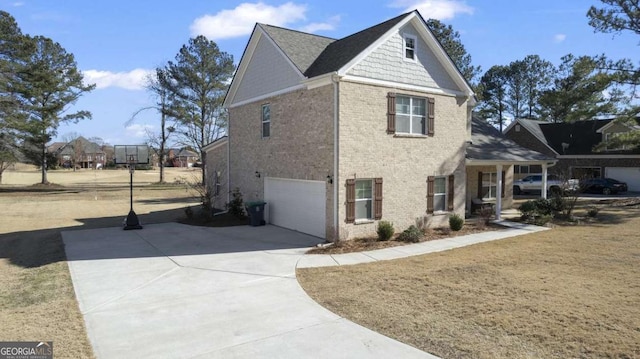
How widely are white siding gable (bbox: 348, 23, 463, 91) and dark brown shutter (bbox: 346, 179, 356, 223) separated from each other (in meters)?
3.74

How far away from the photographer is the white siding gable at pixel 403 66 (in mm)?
14391

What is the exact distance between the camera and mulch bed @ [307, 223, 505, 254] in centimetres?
1270

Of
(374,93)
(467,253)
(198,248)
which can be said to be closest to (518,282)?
(467,253)

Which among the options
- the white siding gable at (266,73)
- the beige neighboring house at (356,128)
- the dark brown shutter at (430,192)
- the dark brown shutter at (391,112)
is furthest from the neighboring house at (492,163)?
the white siding gable at (266,73)

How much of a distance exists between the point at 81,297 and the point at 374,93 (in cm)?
1068

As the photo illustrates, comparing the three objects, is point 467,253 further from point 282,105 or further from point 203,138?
point 203,138

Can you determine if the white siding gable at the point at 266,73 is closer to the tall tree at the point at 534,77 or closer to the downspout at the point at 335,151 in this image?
the downspout at the point at 335,151

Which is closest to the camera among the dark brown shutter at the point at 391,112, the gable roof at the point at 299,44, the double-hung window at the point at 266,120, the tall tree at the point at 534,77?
the dark brown shutter at the point at 391,112

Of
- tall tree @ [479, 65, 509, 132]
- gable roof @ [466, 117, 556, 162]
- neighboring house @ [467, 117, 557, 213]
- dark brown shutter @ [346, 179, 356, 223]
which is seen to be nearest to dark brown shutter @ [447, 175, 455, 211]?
neighboring house @ [467, 117, 557, 213]

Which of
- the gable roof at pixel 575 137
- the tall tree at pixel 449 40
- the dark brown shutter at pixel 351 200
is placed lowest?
the dark brown shutter at pixel 351 200

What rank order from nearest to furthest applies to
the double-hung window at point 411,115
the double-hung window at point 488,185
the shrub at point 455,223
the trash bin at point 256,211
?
1. the double-hung window at point 411,115
2. the shrub at point 455,223
3. the trash bin at point 256,211
4. the double-hung window at point 488,185

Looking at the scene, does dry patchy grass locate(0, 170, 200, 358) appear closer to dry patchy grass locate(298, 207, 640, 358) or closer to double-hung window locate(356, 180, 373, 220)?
dry patchy grass locate(298, 207, 640, 358)

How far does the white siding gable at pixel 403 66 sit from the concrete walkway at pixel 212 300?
611 cm

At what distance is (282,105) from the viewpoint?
16656mm
